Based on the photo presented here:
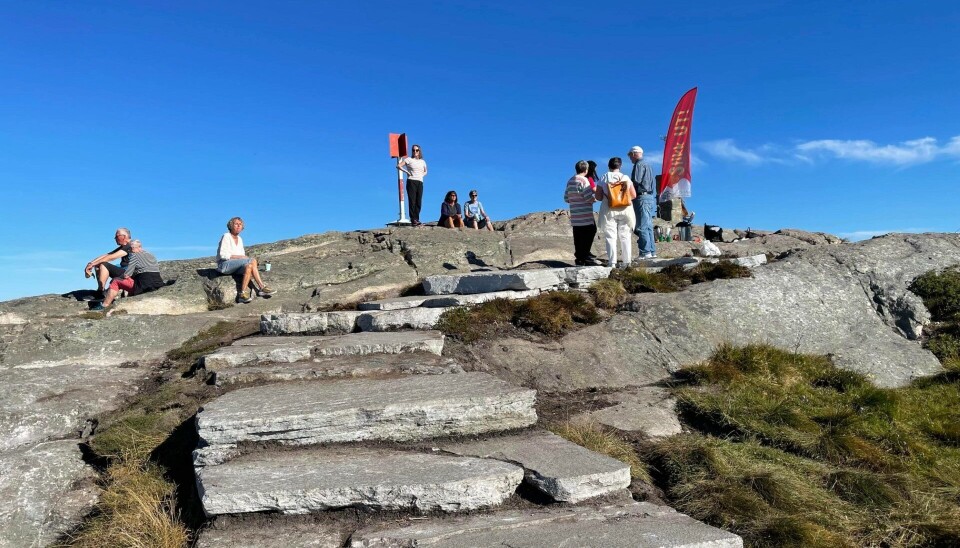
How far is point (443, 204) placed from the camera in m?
17.7

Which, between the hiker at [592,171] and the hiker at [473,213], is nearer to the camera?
the hiker at [592,171]

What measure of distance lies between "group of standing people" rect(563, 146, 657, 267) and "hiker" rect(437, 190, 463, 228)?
225 inches

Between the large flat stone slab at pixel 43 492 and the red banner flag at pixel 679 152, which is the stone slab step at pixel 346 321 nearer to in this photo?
the large flat stone slab at pixel 43 492

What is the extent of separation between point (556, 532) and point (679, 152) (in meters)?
19.0

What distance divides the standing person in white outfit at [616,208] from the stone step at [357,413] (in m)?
6.31

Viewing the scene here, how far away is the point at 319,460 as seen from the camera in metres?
4.26

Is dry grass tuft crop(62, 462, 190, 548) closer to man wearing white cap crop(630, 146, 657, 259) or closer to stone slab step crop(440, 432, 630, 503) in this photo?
stone slab step crop(440, 432, 630, 503)

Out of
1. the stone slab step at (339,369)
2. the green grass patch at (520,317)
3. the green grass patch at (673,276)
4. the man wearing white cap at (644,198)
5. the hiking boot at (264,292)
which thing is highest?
the man wearing white cap at (644,198)

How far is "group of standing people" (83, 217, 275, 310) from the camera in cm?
1148

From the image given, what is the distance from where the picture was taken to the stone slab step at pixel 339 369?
5793 mm

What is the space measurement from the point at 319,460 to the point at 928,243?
37.3 feet

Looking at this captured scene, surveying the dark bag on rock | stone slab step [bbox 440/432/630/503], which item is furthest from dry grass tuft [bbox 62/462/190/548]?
the dark bag on rock

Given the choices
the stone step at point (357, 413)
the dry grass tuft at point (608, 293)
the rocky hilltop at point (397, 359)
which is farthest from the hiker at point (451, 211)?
the stone step at point (357, 413)

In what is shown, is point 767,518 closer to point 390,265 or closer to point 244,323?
point 244,323
